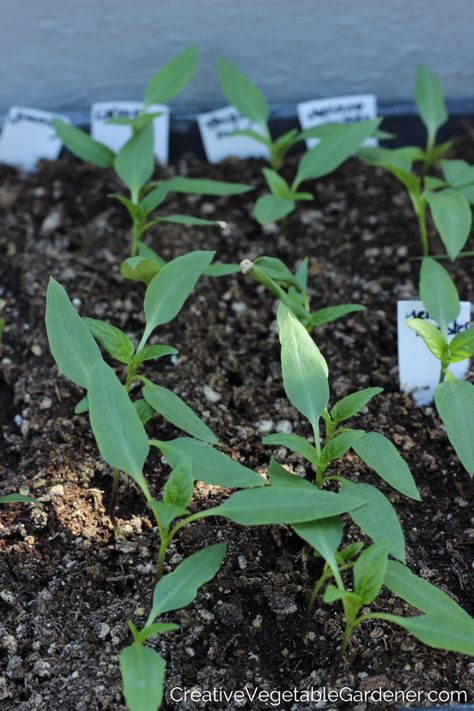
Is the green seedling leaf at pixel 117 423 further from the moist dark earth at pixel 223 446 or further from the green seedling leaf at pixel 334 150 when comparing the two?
the green seedling leaf at pixel 334 150

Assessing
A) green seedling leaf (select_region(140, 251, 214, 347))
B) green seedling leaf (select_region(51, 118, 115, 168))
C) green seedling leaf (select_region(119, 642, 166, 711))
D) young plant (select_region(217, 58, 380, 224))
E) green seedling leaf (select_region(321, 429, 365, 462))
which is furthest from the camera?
green seedling leaf (select_region(51, 118, 115, 168))

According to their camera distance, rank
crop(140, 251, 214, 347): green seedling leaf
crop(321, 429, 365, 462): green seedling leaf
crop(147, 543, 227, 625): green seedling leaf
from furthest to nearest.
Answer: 1. crop(140, 251, 214, 347): green seedling leaf
2. crop(321, 429, 365, 462): green seedling leaf
3. crop(147, 543, 227, 625): green seedling leaf

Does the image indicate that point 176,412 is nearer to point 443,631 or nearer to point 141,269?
point 141,269

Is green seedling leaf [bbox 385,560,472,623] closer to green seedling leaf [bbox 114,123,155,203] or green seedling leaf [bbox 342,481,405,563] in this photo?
green seedling leaf [bbox 342,481,405,563]

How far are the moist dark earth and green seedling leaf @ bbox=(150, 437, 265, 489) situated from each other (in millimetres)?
159

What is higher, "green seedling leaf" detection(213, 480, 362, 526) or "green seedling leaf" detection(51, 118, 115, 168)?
"green seedling leaf" detection(51, 118, 115, 168)

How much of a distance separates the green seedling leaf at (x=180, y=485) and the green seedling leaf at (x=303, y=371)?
19cm

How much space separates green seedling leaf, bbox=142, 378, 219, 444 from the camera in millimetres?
1025

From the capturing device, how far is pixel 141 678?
2.70 feet

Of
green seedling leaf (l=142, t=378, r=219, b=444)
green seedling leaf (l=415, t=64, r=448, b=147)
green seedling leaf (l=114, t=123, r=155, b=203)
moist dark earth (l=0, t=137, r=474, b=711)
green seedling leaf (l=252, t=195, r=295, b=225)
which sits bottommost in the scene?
moist dark earth (l=0, t=137, r=474, b=711)

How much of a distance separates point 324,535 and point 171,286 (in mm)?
397

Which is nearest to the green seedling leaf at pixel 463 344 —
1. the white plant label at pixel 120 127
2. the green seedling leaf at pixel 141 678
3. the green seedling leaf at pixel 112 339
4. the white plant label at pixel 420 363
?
the white plant label at pixel 420 363

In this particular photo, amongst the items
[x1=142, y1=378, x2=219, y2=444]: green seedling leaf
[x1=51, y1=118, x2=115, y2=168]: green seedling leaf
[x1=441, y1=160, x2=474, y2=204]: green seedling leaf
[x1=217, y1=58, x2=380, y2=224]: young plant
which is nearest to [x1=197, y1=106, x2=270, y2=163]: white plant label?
[x1=217, y1=58, x2=380, y2=224]: young plant

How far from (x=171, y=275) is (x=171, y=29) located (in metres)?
0.72
